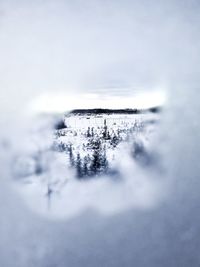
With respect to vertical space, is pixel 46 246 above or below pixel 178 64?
below

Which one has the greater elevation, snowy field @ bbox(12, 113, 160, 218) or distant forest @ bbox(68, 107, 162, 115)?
distant forest @ bbox(68, 107, 162, 115)

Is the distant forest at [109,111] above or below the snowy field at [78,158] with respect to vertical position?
above

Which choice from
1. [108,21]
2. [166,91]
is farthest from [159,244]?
[108,21]

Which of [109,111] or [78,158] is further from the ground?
[109,111]

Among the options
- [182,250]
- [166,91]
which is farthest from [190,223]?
[166,91]

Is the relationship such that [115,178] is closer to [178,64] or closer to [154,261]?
[154,261]

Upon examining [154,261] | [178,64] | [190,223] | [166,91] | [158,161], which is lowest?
[154,261]

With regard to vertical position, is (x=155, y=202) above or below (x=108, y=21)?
below

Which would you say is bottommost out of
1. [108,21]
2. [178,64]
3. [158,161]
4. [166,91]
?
[158,161]

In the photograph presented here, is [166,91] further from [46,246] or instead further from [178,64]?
[46,246]
